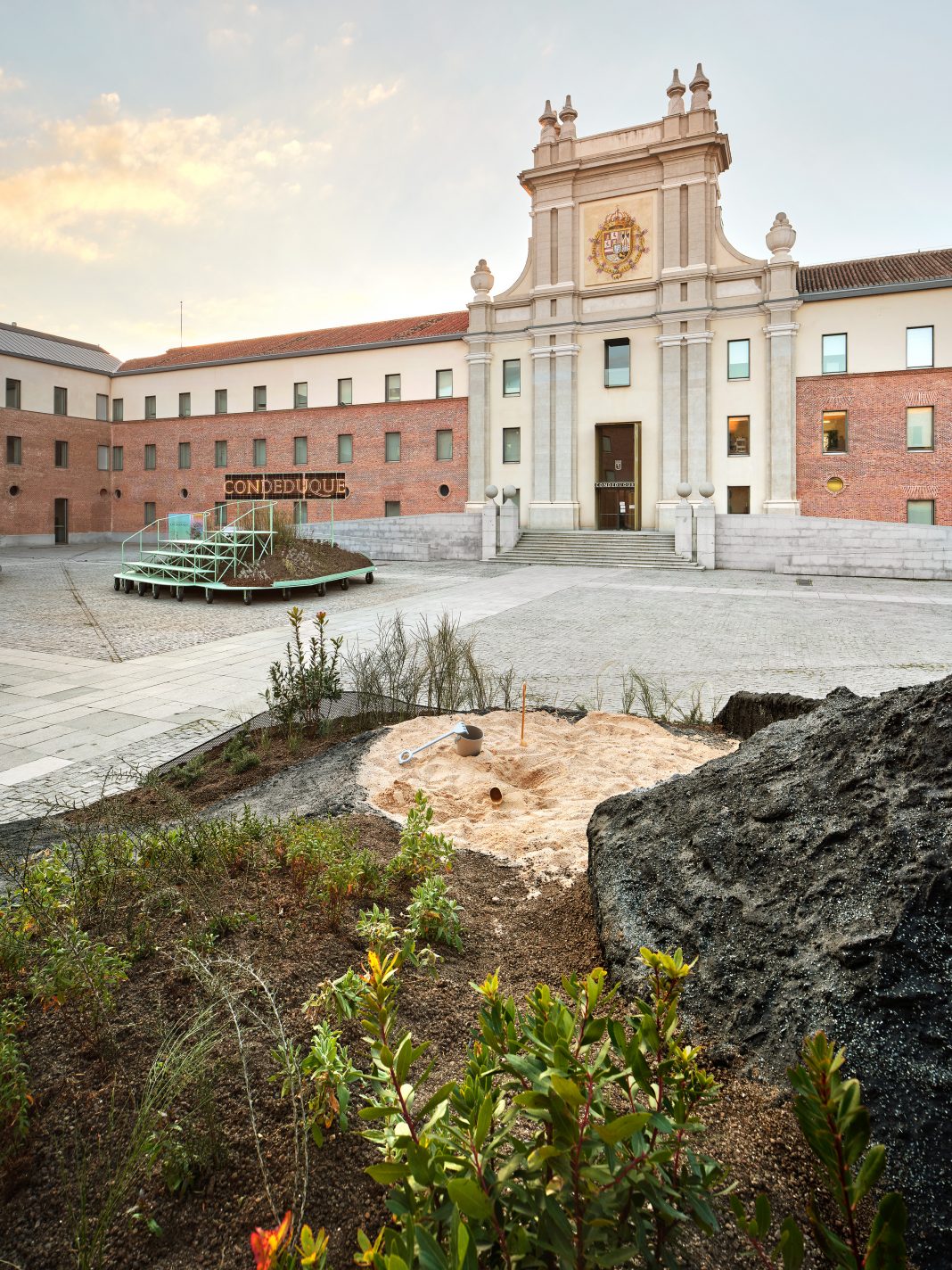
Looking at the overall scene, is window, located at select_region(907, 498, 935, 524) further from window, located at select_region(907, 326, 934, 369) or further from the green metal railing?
the green metal railing

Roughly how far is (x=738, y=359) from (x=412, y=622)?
24464 millimetres

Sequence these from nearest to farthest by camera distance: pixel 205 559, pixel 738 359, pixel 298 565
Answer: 1. pixel 205 559
2. pixel 298 565
3. pixel 738 359

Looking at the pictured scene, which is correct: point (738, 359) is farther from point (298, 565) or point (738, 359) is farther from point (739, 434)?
point (298, 565)

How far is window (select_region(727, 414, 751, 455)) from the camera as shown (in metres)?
32.5

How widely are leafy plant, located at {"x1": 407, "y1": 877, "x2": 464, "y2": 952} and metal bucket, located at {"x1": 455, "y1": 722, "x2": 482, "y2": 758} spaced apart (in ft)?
8.51

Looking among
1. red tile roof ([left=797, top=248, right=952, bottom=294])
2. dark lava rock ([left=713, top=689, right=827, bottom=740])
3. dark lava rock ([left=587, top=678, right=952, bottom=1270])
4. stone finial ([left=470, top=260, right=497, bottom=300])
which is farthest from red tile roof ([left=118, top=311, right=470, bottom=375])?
dark lava rock ([left=587, top=678, right=952, bottom=1270])

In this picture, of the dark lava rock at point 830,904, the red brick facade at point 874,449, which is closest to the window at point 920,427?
the red brick facade at point 874,449

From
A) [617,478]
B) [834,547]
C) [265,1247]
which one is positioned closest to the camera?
[265,1247]

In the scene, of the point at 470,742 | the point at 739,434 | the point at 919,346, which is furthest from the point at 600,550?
the point at 470,742

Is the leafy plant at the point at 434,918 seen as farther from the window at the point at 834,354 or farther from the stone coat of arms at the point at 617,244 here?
the stone coat of arms at the point at 617,244

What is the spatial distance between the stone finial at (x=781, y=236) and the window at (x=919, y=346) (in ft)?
19.0

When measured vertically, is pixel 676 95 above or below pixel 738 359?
above

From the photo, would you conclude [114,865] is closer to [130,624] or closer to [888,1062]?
[888,1062]

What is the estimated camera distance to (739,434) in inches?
1289
